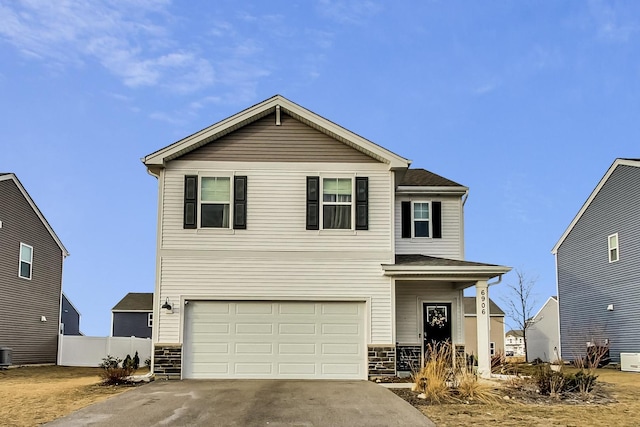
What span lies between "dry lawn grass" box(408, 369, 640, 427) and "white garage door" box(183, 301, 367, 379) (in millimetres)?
5253

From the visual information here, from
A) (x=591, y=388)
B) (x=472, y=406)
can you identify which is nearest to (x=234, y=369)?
(x=472, y=406)

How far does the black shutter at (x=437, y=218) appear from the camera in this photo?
21.2m

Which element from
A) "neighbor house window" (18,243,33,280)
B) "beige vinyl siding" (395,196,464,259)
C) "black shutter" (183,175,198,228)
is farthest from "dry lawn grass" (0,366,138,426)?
"beige vinyl siding" (395,196,464,259)

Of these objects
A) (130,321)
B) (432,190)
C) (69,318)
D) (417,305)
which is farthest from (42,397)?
(130,321)

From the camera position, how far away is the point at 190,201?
18.4m

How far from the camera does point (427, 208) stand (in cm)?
2136

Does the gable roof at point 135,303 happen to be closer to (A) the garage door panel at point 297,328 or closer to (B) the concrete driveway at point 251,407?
(A) the garage door panel at point 297,328

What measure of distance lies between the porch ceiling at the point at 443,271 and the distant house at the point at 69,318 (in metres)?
25.5

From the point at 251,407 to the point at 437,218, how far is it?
10431 millimetres

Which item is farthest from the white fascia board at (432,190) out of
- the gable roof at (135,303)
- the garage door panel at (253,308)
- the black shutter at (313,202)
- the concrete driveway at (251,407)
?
the gable roof at (135,303)

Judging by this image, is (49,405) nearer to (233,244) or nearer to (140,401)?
(140,401)

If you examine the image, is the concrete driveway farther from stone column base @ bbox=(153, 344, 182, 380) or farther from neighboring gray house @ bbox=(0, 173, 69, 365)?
neighboring gray house @ bbox=(0, 173, 69, 365)

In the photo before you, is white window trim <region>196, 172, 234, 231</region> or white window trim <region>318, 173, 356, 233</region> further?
white window trim <region>318, 173, 356, 233</region>

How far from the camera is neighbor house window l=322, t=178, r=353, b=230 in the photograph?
730 inches
